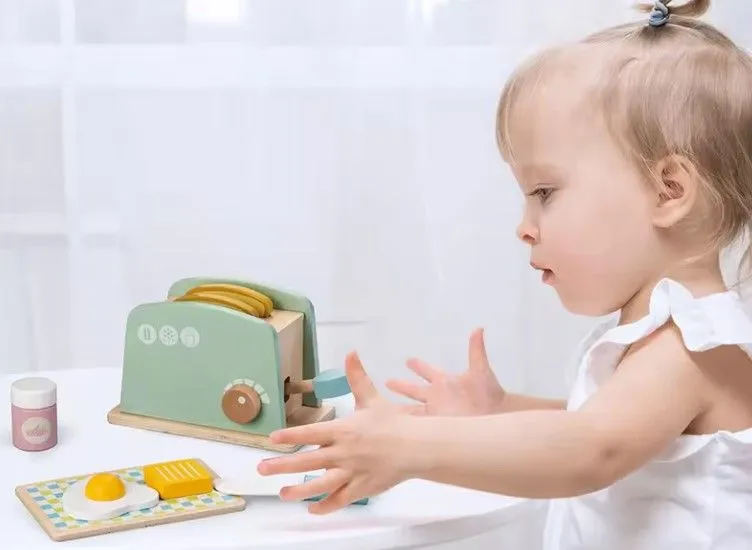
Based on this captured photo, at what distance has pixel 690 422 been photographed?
2.57ft

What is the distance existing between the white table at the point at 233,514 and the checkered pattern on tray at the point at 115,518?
0.04 ft

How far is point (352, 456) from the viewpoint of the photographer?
693mm

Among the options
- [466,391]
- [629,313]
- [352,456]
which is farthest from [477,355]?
[352,456]

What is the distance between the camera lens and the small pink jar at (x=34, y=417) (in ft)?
2.83

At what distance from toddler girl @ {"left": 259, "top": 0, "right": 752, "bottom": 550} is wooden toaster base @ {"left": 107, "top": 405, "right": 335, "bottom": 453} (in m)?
0.13

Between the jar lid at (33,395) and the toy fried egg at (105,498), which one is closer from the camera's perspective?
the toy fried egg at (105,498)

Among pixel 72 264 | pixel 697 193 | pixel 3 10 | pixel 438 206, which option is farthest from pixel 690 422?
pixel 3 10

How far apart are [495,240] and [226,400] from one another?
72 cm

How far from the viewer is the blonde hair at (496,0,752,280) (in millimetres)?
776

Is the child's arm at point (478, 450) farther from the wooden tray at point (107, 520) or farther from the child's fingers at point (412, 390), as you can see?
the child's fingers at point (412, 390)

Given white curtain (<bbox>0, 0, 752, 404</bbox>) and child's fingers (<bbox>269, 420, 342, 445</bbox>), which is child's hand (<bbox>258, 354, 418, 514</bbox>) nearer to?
child's fingers (<bbox>269, 420, 342, 445</bbox>)

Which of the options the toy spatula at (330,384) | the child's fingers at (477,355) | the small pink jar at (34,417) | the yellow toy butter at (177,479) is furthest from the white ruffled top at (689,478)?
the small pink jar at (34,417)

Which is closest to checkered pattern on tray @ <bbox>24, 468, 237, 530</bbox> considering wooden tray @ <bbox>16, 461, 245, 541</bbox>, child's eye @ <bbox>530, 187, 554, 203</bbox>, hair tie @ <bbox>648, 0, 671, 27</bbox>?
wooden tray @ <bbox>16, 461, 245, 541</bbox>

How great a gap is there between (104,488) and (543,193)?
395 millimetres
